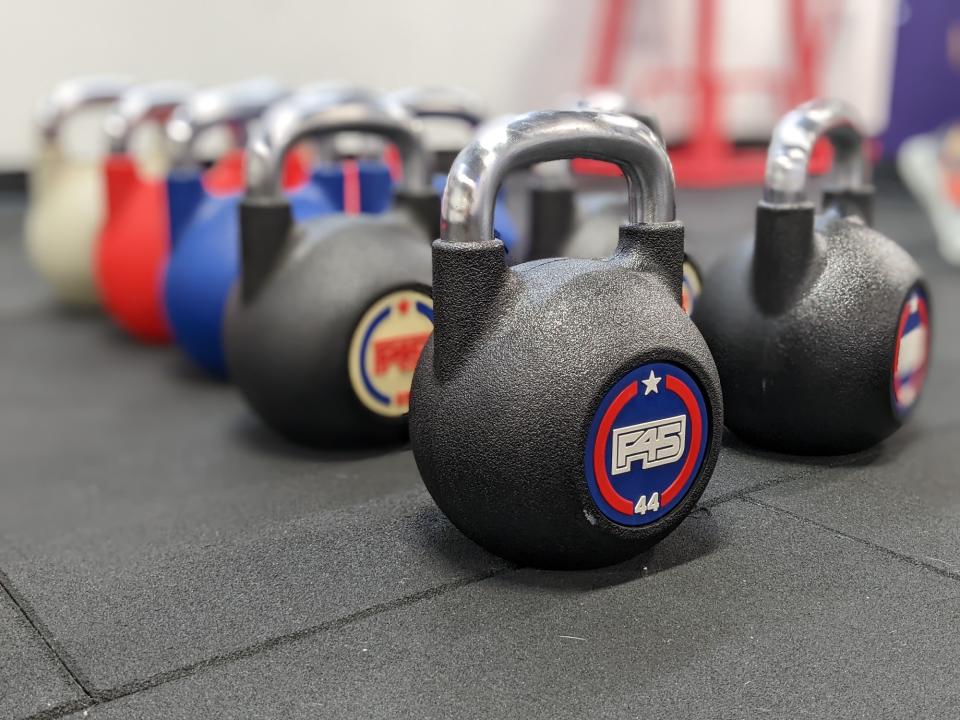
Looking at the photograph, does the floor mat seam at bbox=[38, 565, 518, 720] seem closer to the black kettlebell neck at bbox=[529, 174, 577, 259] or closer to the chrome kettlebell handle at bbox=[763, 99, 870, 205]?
the chrome kettlebell handle at bbox=[763, 99, 870, 205]

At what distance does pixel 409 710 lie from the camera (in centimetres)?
73

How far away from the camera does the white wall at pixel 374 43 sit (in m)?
3.96

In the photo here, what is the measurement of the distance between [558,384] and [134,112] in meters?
1.50

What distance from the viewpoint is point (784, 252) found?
1.11 m

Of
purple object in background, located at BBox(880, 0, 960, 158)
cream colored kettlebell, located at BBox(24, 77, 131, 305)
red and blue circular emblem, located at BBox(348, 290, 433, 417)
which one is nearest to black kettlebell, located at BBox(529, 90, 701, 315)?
red and blue circular emblem, located at BBox(348, 290, 433, 417)

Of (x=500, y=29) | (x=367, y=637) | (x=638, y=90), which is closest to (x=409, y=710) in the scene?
(x=367, y=637)

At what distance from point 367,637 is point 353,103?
2.39 feet

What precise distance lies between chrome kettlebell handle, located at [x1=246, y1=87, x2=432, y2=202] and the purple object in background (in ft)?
9.19

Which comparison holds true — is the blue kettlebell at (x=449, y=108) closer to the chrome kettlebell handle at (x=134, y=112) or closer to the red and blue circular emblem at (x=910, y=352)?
the chrome kettlebell handle at (x=134, y=112)

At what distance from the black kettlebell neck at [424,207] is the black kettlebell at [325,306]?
0.13 ft

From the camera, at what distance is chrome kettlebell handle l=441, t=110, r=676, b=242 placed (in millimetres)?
852

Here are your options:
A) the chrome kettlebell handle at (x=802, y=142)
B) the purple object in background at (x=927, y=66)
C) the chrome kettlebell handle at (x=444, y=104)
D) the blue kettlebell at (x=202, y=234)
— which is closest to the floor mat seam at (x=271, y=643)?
the chrome kettlebell handle at (x=802, y=142)

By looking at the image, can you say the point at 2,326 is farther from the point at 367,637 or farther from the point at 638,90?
the point at 638,90

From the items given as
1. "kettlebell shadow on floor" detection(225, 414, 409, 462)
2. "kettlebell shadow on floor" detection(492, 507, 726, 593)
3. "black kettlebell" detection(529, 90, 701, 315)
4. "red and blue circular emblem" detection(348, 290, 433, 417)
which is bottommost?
"kettlebell shadow on floor" detection(225, 414, 409, 462)
